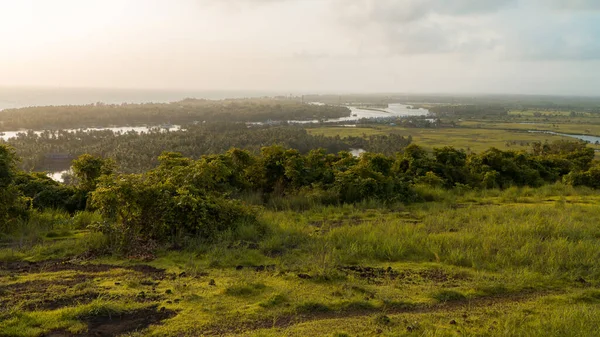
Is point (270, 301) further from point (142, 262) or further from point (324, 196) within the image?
point (324, 196)

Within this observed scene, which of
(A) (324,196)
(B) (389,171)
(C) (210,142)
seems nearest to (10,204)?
(A) (324,196)

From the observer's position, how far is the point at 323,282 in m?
5.50

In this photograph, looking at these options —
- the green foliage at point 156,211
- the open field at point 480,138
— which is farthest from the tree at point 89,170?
the open field at point 480,138

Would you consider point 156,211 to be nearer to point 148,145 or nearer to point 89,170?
point 89,170

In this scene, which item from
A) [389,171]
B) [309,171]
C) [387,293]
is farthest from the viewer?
[389,171]

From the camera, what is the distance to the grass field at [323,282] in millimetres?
4285

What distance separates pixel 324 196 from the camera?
455 inches

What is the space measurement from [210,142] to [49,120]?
51045 millimetres

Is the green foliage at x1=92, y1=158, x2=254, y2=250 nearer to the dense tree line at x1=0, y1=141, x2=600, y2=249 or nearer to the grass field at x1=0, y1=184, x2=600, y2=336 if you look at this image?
the dense tree line at x1=0, y1=141, x2=600, y2=249

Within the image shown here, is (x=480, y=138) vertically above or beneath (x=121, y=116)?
beneath

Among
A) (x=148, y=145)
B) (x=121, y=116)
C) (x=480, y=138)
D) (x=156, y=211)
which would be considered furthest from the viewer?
(x=121, y=116)

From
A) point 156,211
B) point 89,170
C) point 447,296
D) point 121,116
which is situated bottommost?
point 447,296

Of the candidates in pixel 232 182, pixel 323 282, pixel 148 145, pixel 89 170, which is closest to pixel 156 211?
pixel 323 282

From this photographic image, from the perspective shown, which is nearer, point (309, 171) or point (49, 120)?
point (309, 171)
